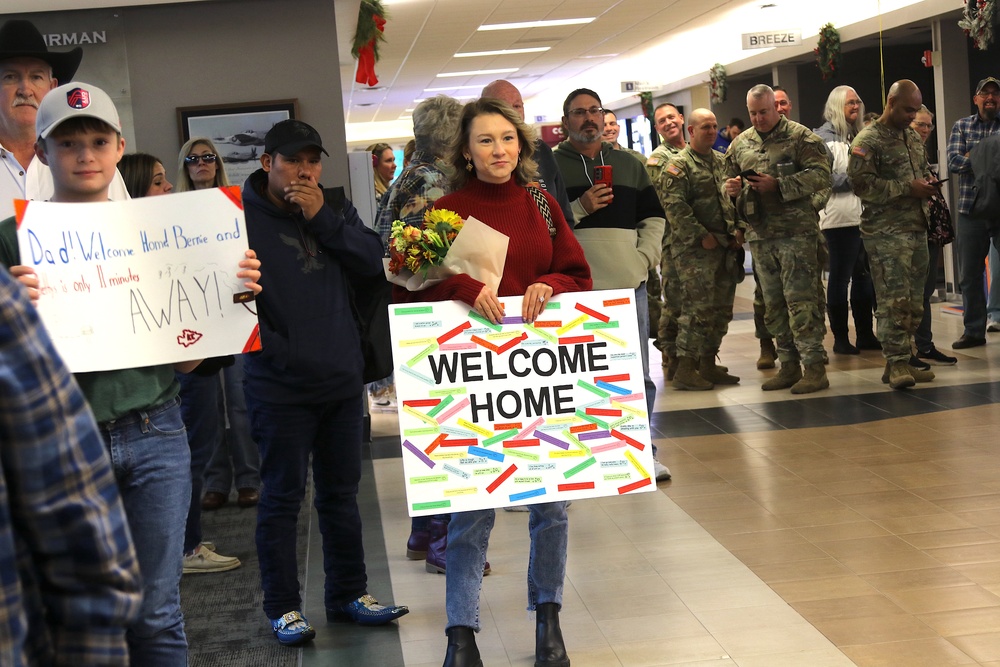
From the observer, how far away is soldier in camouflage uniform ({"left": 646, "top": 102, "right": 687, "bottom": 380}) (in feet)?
25.4

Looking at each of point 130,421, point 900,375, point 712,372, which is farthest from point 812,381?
point 130,421

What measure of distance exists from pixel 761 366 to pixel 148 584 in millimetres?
6743

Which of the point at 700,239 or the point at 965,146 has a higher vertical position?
the point at 965,146

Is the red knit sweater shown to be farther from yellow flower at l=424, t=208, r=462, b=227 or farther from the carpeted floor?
the carpeted floor

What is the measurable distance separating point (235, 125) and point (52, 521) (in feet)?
19.9

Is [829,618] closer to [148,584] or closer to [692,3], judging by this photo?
[148,584]

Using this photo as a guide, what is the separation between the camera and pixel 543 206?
332cm

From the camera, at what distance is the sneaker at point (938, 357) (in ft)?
26.1

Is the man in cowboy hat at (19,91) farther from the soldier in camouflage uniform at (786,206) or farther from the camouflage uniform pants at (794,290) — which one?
the camouflage uniform pants at (794,290)

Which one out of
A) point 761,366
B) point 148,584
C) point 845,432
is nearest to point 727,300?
point 761,366

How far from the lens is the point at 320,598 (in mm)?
3963

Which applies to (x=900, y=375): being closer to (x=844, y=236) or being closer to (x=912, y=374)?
(x=912, y=374)

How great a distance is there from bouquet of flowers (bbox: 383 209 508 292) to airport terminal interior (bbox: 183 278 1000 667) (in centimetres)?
121

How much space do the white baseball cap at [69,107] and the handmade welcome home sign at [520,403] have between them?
40.6 inches
